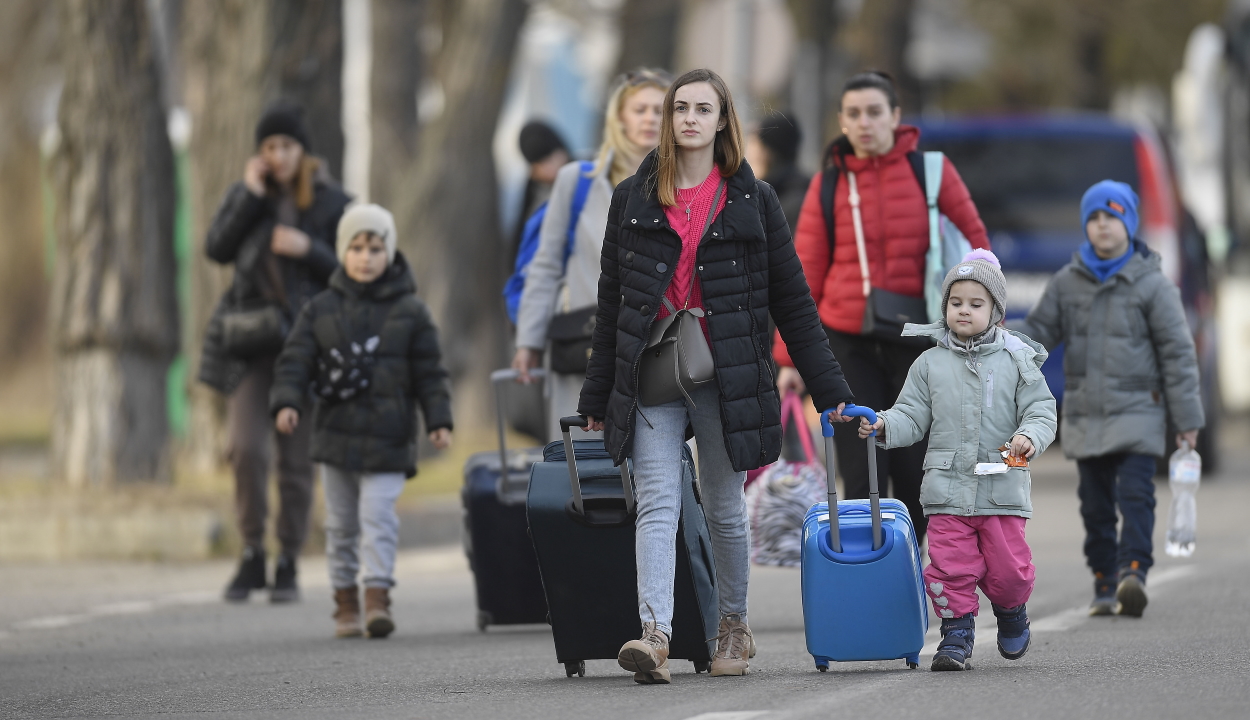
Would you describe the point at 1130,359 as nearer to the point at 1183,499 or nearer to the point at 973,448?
the point at 1183,499

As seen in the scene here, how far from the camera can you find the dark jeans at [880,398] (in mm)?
7719

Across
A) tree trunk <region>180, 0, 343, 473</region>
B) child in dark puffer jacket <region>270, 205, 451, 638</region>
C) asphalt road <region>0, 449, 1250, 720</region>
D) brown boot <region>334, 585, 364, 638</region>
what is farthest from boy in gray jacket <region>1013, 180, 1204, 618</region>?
tree trunk <region>180, 0, 343, 473</region>

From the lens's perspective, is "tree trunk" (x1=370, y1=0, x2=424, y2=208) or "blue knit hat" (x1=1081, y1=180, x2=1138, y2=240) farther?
"tree trunk" (x1=370, y1=0, x2=424, y2=208)

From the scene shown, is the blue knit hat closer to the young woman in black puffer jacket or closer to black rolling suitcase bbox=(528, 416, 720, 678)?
the young woman in black puffer jacket

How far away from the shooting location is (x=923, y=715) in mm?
5613

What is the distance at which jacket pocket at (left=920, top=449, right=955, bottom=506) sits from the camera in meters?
6.53

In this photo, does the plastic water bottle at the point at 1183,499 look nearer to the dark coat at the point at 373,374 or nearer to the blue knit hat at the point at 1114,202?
the blue knit hat at the point at 1114,202

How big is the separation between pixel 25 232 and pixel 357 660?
19.8 m

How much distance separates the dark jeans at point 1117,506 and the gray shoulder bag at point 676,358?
2397 millimetres

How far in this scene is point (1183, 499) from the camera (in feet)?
26.6

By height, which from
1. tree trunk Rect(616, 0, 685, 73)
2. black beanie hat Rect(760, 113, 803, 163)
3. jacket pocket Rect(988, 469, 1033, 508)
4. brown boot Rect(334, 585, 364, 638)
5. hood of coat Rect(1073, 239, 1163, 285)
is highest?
tree trunk Rect(616, 0, 685, 73)

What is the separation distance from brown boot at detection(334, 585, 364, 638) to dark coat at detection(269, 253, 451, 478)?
482mm

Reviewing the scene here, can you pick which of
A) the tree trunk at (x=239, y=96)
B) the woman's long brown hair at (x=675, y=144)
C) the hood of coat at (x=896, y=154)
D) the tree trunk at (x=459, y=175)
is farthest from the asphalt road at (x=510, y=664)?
the tree trunk at (x=459, y=175)

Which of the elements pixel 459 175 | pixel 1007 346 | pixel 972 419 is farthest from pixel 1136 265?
pixel 459 175
